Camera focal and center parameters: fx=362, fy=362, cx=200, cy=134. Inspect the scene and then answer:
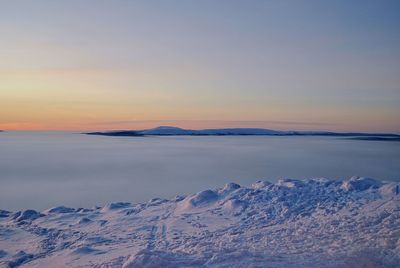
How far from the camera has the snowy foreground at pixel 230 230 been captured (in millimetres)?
5160

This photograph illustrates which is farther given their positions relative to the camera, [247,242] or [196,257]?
[247,242]

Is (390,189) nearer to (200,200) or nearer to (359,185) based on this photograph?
(359,185)

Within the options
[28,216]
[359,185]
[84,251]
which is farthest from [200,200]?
[28,216]

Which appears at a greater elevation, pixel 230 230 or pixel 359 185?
pixel 359 185

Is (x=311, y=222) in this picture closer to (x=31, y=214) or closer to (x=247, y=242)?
(x=247, y=242)

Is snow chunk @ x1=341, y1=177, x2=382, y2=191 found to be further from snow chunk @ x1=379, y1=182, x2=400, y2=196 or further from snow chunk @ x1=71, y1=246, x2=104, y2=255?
snow chunk @ x1=71, y1=246, x2=104, y2=255

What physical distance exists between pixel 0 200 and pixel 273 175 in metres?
13.6

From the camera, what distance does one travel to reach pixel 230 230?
7.06 meters

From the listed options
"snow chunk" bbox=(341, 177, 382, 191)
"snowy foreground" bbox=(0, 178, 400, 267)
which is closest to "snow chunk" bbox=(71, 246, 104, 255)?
"snowy foreground" bbox=(0, 178, 400, 267)

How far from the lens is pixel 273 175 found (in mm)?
20453

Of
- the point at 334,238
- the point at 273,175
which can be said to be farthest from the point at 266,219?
the point at 273,175

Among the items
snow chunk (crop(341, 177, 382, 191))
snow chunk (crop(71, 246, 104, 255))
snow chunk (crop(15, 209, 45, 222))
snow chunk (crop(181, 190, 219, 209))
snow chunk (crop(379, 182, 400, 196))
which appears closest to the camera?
snow chunk (crop(71, 246, 104, 255))

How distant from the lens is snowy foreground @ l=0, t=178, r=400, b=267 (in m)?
5.16

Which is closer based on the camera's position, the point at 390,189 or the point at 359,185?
the point at 390,189
